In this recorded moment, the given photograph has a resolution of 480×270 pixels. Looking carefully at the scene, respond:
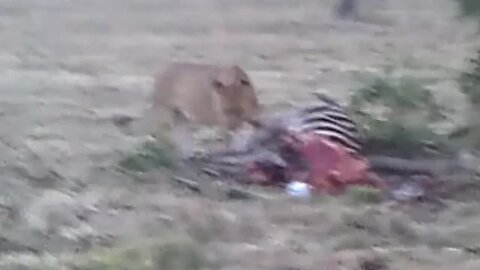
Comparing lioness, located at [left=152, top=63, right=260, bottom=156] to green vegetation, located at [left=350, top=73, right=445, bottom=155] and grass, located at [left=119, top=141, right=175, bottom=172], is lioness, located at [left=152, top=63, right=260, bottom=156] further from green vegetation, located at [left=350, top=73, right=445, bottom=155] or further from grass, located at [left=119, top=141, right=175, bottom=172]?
green vegetation, located at [left=350, top=73, right=445, bottom=155]

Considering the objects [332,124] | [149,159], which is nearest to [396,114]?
[332,124]

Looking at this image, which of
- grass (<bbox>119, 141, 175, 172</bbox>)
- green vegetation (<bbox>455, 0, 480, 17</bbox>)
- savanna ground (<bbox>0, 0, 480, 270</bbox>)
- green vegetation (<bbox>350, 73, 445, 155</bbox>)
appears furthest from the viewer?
green vegetation (<bbox>350, 73, 445, 155</bbox>)

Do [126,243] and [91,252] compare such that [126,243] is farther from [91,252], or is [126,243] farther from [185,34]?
[185,34]

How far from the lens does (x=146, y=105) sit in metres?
2.87

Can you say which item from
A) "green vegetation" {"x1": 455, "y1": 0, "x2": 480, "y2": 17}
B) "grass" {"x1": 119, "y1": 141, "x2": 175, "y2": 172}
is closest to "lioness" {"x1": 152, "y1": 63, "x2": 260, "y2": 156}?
"grass" {"x1": 119, "y1": 141, "x2": 175, "y2": 172}

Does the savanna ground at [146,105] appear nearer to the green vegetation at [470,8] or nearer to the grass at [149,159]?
the grass at [149,159]

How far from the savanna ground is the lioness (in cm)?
12

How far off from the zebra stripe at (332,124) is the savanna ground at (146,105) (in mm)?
241

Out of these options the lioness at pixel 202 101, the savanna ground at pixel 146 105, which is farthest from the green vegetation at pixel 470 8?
the lioness at pixel 202 101

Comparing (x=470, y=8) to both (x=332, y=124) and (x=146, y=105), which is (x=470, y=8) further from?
(x=146, y=105)

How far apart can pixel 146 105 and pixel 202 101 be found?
39 cm

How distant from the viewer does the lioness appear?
8.23ft

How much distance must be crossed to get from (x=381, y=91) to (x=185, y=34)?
1420 millimetres

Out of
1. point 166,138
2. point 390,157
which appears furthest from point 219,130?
point 390,157
